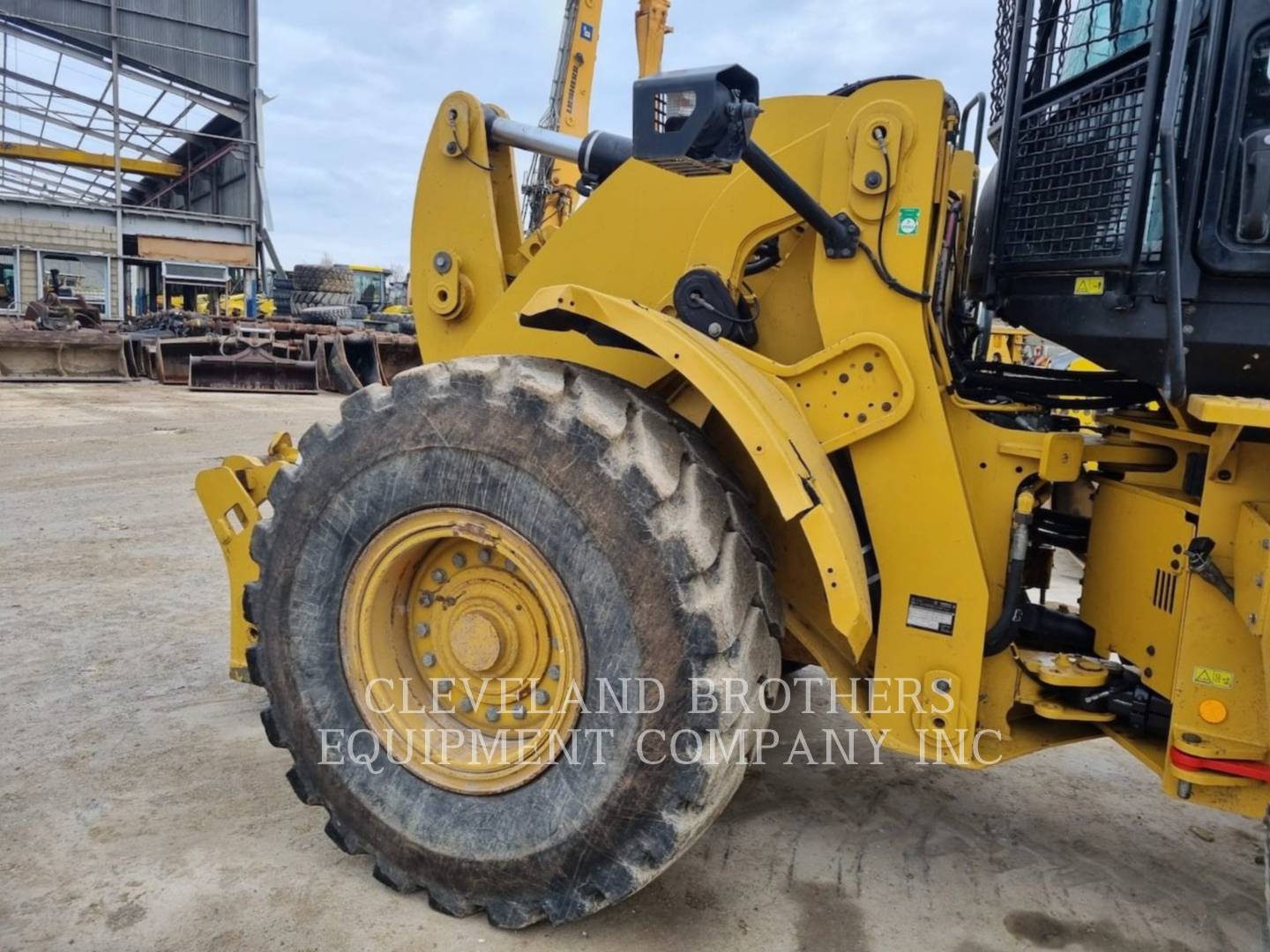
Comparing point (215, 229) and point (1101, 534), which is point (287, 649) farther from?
point (215, 229)

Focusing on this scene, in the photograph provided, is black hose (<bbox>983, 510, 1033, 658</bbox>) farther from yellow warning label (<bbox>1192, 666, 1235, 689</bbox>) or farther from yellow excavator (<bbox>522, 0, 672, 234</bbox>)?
yellow excavator (<bbox>522, 0, 672, 234</bbox>)

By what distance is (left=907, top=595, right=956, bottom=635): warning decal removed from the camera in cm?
248

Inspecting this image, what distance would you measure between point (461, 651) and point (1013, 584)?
152 centimetres

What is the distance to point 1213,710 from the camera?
2.25 metres

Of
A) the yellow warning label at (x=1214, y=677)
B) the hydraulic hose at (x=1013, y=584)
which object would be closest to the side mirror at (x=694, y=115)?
the hydraulic hose at (x=1013, y=584)

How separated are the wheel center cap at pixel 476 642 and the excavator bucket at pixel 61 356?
54.8 feet

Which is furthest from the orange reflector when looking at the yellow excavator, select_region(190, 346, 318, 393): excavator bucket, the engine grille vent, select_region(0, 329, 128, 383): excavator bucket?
select_region(0, 329, 128, 383): excavator bucket

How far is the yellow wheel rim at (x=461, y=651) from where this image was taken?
2418 millimetres

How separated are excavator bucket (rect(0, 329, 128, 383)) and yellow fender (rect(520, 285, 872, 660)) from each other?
1696 cm

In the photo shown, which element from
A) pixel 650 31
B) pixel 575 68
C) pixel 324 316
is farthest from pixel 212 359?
pixel 324 316

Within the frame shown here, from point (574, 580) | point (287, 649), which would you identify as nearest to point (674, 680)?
point (574, 580)

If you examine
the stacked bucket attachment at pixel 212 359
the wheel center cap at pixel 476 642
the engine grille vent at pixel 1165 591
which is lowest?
the wheel center cap at pixel 476 642

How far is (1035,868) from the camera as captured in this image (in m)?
2.93

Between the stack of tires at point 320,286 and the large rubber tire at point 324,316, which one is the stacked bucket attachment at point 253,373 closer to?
the large rubber tire at point 324,316
